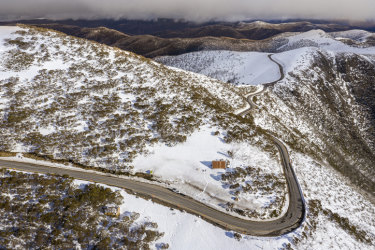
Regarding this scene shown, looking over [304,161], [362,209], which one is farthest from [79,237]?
[362,209]

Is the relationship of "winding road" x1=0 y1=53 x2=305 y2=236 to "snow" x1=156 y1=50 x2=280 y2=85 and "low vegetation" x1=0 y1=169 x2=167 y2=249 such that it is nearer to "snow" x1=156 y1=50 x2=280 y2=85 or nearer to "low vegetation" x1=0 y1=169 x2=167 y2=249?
"low vegetation" x1=0 y1=169 x2=167 y2=249

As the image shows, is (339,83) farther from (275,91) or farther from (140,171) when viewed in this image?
(140,171)

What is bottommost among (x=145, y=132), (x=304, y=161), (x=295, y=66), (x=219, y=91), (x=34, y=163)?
(x=304, y=161)

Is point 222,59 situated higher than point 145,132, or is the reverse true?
point 222,59

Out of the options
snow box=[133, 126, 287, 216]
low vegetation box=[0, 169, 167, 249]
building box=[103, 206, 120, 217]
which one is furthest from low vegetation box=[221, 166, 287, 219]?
building box=[103, 206, 120, 217]

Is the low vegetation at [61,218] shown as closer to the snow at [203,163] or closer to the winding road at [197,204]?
the winding road at [197,204]

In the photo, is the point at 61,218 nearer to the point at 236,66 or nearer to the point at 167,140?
the point at 167,140
